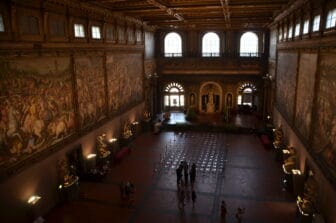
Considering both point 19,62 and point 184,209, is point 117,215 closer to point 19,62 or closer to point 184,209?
point 184,209

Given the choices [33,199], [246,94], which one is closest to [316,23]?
[33,199]

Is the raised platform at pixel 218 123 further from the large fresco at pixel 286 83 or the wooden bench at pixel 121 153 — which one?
the wooden bench at pixel 121 153

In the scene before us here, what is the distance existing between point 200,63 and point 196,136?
27.2 ft

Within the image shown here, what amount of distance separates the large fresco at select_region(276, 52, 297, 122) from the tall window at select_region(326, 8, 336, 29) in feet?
15.6

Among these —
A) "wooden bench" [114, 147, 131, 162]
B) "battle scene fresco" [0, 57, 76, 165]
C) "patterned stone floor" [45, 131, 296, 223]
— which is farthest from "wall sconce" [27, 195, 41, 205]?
"wooden bench" [114, 147, 131, 162]

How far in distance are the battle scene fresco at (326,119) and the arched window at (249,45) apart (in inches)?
698

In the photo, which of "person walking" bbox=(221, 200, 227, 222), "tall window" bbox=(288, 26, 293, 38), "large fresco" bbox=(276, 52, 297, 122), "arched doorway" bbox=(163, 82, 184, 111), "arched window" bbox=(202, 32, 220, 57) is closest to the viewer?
"person walking" bbox=(221, 200, 227, 222)

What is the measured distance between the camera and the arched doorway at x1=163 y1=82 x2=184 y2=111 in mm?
30266

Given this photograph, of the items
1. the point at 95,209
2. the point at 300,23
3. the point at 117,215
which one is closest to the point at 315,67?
the point at 300,23

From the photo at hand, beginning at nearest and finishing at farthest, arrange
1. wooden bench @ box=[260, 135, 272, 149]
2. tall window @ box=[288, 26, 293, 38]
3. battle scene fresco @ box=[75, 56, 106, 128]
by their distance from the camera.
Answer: battle scene fresco @ box=[75, 56, 106, 128]
tall window @ box=[288, 26, 293, 38]
wooden bench @ box=[260, 135, 272, 149]

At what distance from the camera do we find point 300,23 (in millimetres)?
13852

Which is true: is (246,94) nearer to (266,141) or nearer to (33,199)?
(266,141)

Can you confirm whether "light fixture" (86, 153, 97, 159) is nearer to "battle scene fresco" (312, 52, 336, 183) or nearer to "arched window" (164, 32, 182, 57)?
"battle scene fresco" (312, 52, 336, 183)

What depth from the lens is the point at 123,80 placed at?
19906 mm
